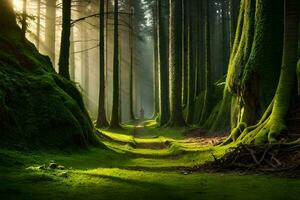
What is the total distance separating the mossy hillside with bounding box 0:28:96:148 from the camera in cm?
1300

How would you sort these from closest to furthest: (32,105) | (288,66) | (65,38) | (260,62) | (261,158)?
(261,158), (288,66), (32,105), (260,62), (65,38)

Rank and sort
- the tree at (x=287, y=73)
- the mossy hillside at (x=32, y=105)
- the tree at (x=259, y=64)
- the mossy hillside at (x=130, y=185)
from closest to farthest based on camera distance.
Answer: the mossy hillside at (x=130, y=185) < the mossy hillside at (x=32, y=105) < the tree at (x=287, y=73) < the tree at (x=259, y=64)

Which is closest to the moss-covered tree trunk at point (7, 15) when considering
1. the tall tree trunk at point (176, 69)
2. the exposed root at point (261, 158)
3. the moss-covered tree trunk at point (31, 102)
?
the moss-covered tree trunk at point (31, 102)

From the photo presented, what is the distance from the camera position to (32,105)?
14484 millimetres

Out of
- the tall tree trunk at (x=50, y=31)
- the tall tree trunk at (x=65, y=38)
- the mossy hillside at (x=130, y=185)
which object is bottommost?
the mossy hillside at (x=130, y=185)

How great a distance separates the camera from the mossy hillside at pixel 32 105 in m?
13.0

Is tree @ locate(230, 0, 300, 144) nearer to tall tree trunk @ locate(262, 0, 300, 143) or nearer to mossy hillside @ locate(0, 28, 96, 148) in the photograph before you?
tall tree trunk @ locate(262, 0, 300, 143)

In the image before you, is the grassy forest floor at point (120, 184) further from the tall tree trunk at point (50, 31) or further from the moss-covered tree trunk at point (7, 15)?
the tall tree trunk at point (50, 31)

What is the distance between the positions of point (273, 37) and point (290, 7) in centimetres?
301

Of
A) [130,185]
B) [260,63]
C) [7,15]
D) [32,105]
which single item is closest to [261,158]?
[130,185]

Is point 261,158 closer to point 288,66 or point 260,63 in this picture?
point 288,66

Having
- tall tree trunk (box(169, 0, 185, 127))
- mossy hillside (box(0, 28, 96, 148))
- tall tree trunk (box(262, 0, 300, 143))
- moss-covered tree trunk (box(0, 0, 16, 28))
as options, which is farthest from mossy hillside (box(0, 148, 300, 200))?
tall tree trunk (box(169, 0, 185, 127))

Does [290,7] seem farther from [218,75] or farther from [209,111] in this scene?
[218,75]

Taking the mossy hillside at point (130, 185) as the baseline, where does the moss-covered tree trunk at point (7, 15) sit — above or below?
above
